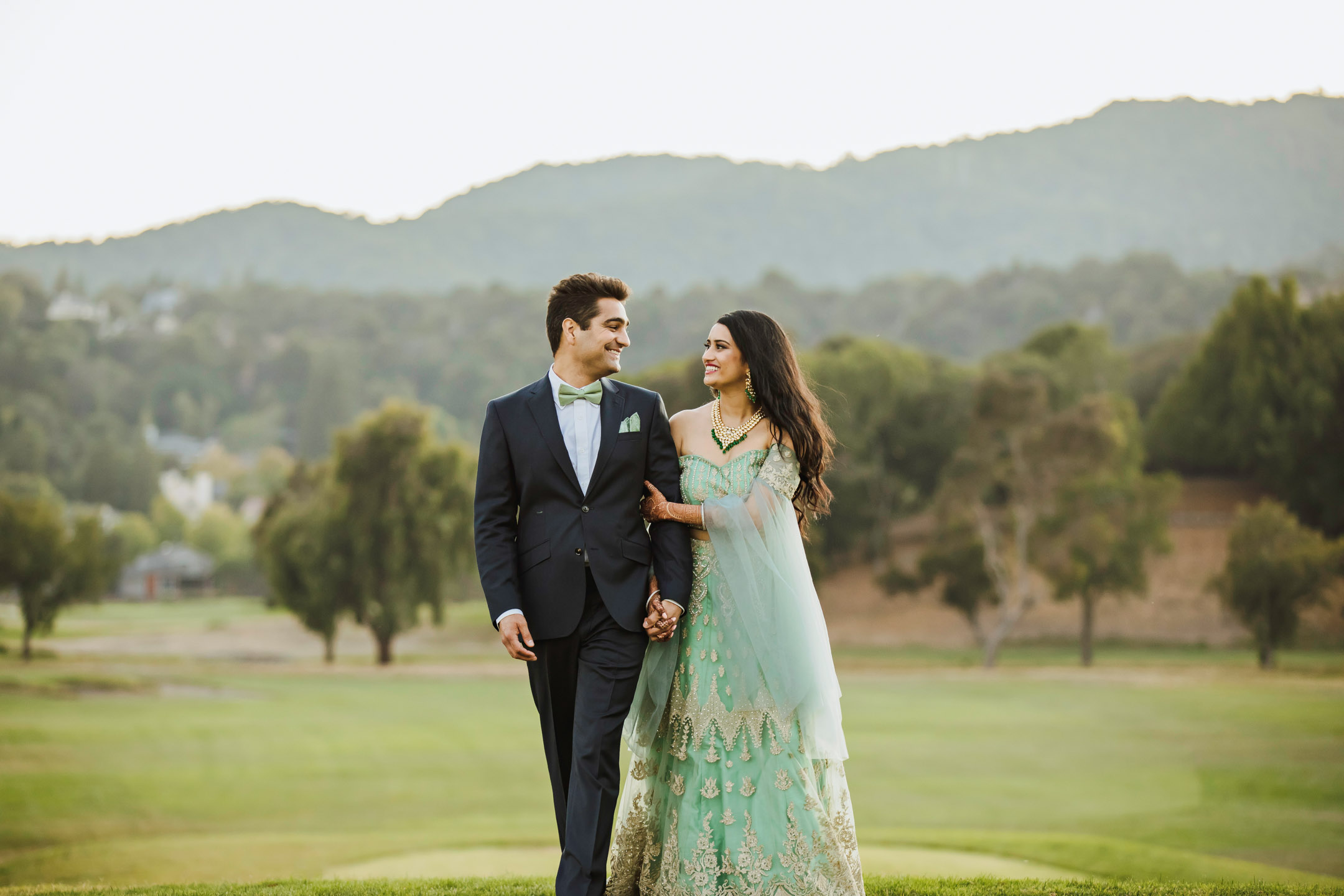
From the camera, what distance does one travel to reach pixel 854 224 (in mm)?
175375

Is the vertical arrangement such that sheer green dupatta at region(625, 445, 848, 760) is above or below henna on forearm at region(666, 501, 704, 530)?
below

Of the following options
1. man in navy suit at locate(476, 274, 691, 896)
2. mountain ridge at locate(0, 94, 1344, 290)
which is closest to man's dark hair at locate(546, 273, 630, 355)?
man in navy suit at locate(476, 274, 691, 896)

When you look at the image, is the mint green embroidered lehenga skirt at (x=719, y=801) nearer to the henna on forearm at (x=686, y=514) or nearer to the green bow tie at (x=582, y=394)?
the henna on forearm at (x=686, y=514)

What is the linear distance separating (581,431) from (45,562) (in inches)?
1299

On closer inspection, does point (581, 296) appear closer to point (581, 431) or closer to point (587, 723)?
point (581, 431)

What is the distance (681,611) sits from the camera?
4.12 metres

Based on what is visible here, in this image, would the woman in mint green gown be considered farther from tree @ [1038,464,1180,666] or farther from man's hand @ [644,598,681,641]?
tree @ [1038,464,1180,666]

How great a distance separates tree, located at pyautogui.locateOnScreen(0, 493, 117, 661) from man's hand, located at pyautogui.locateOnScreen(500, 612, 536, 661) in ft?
105

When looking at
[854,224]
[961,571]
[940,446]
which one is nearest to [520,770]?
[961,571]

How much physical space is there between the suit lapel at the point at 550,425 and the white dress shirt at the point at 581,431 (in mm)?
16

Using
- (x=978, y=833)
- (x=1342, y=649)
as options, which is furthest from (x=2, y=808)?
(x=1342, y=649)

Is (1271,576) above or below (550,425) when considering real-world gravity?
below

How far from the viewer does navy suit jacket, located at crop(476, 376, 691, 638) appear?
4035mm

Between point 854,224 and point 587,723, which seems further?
point 854,224
